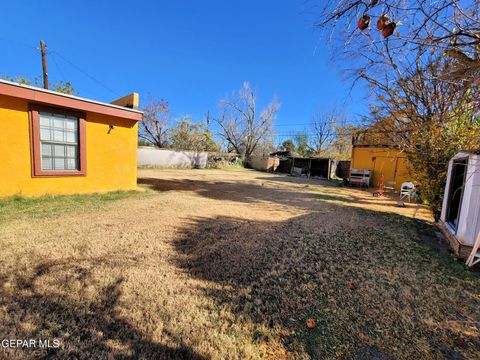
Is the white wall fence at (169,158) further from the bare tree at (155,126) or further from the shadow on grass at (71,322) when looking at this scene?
the shadow on grass at (71,322)

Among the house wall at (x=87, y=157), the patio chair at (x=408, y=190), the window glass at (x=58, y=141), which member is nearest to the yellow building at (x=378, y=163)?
the patio chair at (x=408, y=190)

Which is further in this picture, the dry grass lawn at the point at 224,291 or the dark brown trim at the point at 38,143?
the dark brown trim at the point at 38,143

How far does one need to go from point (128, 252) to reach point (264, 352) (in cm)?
217

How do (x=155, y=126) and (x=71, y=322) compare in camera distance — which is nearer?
(x=71, y=322)

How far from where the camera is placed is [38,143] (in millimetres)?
5238

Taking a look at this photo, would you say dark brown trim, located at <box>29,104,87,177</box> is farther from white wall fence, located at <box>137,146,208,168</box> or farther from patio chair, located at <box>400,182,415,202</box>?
white wall fence, located at <box>137,146,208,168</box>

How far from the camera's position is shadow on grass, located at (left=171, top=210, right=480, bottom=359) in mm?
1752

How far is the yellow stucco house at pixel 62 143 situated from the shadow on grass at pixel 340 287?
3984 millimetres

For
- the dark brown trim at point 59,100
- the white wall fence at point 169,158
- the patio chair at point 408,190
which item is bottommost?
the patio chair at point 408,190

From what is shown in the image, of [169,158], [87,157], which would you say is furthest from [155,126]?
[87,157]

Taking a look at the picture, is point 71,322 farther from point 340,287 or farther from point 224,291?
point 340,287

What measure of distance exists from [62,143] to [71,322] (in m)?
5.46

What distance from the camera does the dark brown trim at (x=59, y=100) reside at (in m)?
4.68

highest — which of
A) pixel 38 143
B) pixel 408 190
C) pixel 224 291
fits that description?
pixel 38 143
